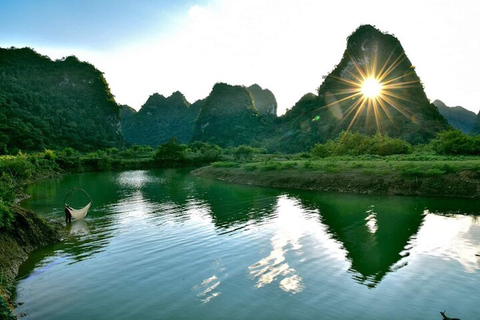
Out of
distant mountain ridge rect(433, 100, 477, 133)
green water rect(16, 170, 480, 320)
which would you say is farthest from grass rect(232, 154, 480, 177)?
distant mountain ridge rect(433, 100, 477, 133)

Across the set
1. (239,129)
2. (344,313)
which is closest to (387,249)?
(344,313)

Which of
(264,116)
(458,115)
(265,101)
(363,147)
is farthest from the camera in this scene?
(265,101)

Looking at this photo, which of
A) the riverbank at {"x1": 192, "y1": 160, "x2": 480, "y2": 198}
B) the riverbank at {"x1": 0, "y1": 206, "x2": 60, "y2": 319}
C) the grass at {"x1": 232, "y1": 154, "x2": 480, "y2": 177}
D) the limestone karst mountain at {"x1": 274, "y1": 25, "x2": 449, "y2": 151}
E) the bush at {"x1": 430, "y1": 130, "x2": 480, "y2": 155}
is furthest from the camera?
the limestone karst mountain at {"x1": 274, "y1": 25, "x2": 449, "y2": 151}

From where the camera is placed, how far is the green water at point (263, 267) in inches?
296

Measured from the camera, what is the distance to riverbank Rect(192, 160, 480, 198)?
888 inches

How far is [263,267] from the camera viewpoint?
10.0 m

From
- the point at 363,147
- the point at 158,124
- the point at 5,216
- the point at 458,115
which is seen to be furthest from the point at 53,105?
the point at 458,115

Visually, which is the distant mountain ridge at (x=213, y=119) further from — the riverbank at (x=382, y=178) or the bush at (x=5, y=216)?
the bush at (x=5, y=216)

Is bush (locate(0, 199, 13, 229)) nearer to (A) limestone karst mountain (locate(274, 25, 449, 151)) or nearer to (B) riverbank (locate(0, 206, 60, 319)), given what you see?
(B) riverbank (locate(0, 206, 60, 319))

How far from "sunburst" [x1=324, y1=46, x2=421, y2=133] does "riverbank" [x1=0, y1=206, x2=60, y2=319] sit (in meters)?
77.2

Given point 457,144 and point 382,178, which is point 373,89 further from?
point 382,178

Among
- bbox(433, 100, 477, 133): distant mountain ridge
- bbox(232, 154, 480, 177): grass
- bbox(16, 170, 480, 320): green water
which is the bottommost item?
bbox(16, 170, 480, 320): green water

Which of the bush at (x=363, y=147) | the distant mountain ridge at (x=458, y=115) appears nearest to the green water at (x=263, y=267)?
the bush at (x=363, y=147)

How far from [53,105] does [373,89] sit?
98.1m
